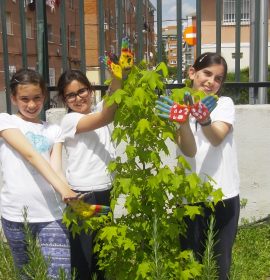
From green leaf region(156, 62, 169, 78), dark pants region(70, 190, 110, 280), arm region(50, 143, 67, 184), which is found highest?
green leaf region(156, 62, 169, 78)

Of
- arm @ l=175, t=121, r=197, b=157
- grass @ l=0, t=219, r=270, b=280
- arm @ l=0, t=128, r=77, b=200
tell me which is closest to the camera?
arm @ l=175, t=121, r=197, b=157

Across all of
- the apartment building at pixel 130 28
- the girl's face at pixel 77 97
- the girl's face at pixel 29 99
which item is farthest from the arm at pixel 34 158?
the apartment building at pixel 130 28

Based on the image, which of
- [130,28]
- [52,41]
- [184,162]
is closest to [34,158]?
[184,162]

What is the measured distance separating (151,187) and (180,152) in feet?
1.13

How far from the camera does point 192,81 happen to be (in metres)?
2.34

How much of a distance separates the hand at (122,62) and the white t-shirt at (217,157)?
44 cm

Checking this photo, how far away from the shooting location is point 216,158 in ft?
7.22

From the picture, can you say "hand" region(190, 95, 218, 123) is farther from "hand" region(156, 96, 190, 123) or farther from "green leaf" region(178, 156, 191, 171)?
"green leaf" region(178, 156, 191, 171)

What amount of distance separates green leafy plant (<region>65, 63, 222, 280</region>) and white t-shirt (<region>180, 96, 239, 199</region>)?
7 centimetres

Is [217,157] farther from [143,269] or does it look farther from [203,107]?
[143,269]

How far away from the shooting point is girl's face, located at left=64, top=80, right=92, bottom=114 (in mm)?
2439

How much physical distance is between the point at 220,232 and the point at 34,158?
100cm

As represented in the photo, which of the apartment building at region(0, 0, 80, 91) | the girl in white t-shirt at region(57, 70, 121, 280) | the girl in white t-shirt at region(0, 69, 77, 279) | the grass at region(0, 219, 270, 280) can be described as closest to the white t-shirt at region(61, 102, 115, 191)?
the girl in white t-shirt at region(57, 70, 121, 280)

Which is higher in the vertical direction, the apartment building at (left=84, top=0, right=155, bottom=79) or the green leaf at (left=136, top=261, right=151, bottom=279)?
the apartment building at (left=84, top=0, right=155, bottom=79)
